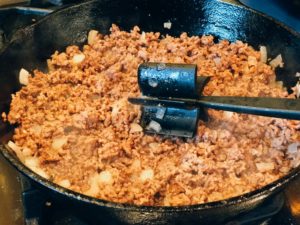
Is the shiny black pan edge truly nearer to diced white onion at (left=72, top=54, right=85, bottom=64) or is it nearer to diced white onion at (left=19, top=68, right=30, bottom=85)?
diced white onion at (left=19, top=68, right=30, bottom=85)

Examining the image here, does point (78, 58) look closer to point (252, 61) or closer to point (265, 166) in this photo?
point (252, 61)

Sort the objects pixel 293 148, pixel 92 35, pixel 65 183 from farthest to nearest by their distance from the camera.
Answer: pixel 92 35, pixel 293 148, pixel 65 183

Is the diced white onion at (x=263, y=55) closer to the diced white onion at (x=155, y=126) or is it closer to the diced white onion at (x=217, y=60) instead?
the diced white onion at (x=217, y=60)

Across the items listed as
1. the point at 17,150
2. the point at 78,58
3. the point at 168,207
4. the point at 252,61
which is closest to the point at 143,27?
the point at 78,58

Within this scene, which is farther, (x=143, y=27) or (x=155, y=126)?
(x=143, y=27)

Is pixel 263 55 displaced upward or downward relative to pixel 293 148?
upward

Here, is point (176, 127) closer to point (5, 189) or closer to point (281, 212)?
point (281, 212)

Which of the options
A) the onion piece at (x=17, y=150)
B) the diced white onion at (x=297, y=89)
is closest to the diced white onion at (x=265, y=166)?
the diced white onion at (x=297, y=89)

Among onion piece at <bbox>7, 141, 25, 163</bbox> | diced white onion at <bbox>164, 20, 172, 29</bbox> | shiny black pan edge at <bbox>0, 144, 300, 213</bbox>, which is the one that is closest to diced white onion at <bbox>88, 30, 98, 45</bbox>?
diced white onion at <bbox>164, 20, 172, 29</bbox>
